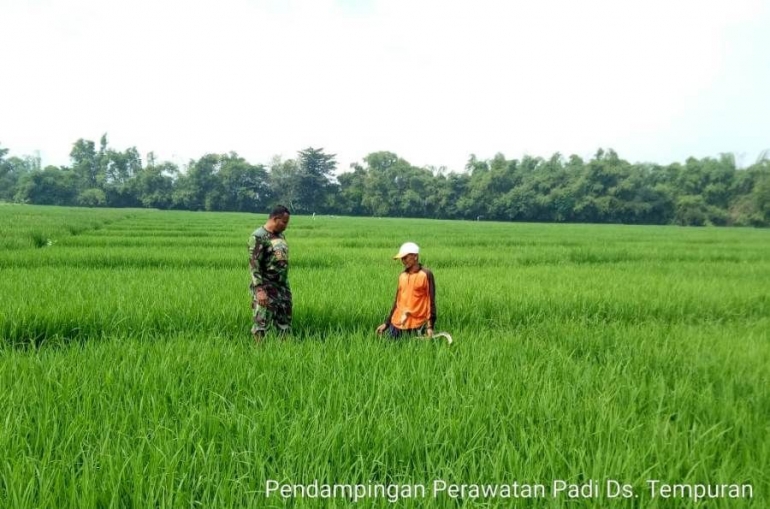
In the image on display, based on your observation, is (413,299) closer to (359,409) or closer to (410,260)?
(410,260)

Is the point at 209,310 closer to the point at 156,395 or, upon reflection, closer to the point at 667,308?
the point at 156,395

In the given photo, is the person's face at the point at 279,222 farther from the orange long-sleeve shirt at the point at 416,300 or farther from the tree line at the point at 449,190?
the tree line at the point at 449,190

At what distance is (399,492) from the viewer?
1513 mm

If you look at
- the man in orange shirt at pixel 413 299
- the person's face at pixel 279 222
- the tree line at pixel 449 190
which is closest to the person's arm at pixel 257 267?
the person's face at pixel 279 222

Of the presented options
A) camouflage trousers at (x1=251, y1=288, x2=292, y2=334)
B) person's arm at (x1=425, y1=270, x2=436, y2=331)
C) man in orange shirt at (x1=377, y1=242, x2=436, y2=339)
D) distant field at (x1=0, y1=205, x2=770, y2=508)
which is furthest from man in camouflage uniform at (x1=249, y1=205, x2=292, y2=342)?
person's arm at (x1=425, y1=270, x2=436, y2=331)

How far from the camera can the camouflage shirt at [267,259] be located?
3.48 meters

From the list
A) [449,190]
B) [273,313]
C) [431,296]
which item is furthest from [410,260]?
[449,190]

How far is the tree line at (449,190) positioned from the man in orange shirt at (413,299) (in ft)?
177

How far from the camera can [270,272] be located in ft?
11.6

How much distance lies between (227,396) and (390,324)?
1.48 metres

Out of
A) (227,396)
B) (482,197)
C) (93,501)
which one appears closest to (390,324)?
(227,396)

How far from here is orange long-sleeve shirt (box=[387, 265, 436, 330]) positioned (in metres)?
3.21

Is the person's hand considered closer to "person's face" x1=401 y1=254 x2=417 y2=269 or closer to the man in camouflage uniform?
the man in camouflage uniform

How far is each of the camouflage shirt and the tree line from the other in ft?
177
